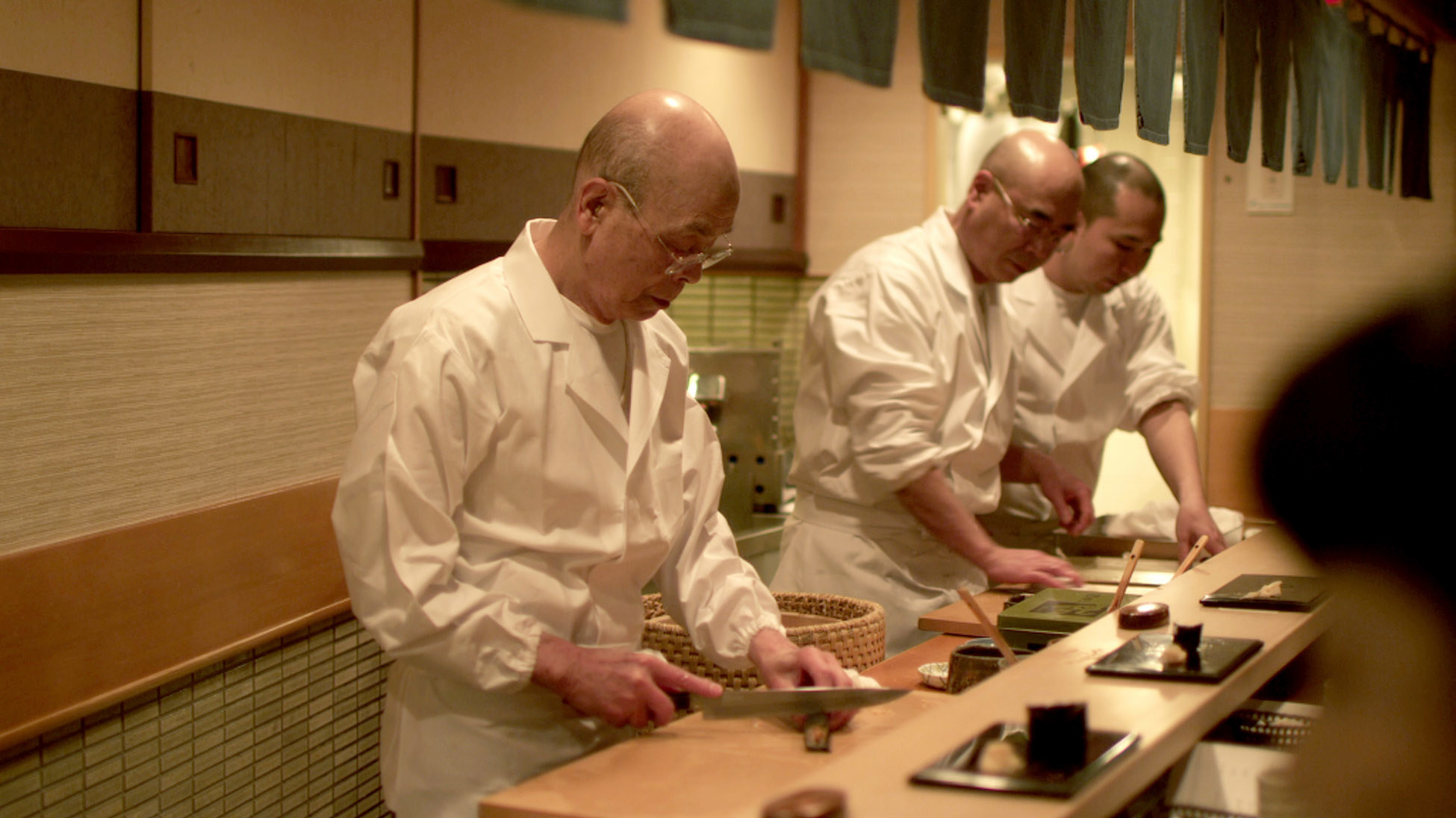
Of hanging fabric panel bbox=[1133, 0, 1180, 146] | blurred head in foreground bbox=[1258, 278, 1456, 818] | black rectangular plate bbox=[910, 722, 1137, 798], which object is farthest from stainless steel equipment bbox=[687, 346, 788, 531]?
blurred head in foreground bbox=[1258, 278, 1456, 818]

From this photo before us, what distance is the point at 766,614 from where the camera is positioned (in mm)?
2219

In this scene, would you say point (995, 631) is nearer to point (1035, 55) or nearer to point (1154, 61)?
point (1035, 55)

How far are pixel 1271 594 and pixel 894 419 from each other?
92cm

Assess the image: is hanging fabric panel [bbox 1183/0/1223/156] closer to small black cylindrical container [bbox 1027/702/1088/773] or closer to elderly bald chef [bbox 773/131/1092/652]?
elderly bald chef [bbox 773/131/1092/652]

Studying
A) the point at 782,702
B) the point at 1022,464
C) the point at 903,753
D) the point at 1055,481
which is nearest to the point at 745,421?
the point at 1022,464

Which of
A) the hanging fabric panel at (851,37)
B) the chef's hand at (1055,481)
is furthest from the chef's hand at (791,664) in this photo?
the chef's hand at (1055,481)

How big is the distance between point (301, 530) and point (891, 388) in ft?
4.23

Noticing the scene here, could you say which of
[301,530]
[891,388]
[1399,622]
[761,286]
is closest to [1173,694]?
[1399,622]

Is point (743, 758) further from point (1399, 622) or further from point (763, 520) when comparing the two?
point (763, 520)

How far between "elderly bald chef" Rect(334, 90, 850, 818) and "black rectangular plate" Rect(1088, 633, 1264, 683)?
15.1 inches

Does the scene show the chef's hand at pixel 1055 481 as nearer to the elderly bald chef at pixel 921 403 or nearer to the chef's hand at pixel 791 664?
the elderly bald chef at pixel 921 403

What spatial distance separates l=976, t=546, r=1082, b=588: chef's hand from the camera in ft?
9.91

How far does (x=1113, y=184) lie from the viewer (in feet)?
12.3

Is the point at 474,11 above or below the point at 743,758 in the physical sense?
above
